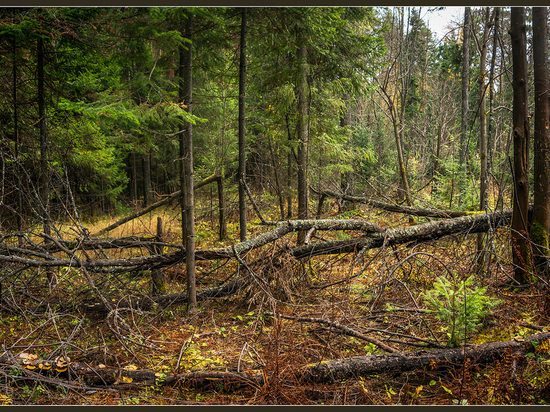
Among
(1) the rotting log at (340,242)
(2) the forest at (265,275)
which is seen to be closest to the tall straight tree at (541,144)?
(2) the forest at (265,275)

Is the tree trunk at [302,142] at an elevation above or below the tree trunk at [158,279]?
above

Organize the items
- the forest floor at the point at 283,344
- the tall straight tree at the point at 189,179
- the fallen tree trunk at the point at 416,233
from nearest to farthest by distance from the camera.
Answer: the forest floor at the point at 283,344, the tall straight tree at the point at 189,179, the fallen tree trunk at the point at 416,233

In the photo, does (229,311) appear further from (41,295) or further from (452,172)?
(452,172)

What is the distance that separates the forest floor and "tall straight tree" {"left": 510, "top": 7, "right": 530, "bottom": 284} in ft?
1.56

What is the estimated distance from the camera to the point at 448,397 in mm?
3283

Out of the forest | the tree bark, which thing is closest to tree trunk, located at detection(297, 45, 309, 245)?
the forest

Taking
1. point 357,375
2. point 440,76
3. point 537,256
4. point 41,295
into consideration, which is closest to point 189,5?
point 357,375

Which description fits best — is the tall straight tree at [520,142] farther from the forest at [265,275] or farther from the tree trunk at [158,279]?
the tree trunk at [158,279]

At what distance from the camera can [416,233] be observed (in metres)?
6.34

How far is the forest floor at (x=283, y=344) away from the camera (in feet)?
11.0

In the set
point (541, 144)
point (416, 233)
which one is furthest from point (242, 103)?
point (541, 144)

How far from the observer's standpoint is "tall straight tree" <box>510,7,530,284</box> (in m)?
5.25

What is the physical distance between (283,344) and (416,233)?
3454 mm

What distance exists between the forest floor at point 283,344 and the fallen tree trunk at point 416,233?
0.88ft
